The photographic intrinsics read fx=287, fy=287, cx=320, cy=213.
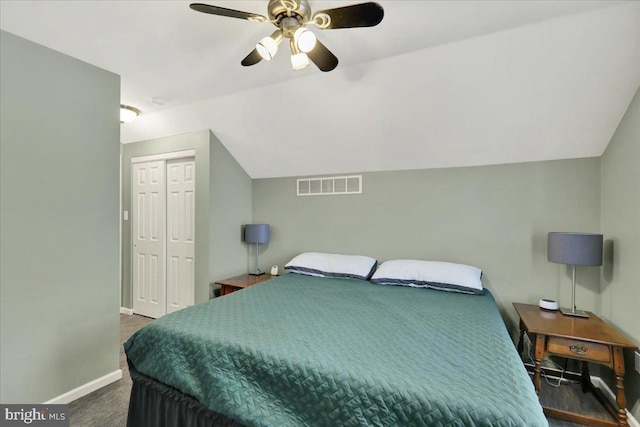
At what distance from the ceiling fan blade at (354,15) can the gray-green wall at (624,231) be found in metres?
1.80

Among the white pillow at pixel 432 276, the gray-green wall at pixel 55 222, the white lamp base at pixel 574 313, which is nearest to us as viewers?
the gray-green wall at pixel 55 222

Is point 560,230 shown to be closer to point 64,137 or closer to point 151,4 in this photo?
point 151,4

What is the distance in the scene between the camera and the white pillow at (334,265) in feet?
8.93

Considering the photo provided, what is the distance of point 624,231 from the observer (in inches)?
74.5

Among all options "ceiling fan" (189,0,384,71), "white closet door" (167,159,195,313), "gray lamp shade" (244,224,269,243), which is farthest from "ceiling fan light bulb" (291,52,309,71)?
"white closet door" (167,159,195,313)

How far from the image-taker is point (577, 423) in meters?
1.82

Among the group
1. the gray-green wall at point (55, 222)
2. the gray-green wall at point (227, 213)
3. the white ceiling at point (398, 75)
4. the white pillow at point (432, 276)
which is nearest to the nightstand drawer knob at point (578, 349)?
the white pillow at point (432, 276)

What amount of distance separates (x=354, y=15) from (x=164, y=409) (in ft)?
7.11

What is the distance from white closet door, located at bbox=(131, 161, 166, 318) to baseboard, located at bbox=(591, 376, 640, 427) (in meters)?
4.23

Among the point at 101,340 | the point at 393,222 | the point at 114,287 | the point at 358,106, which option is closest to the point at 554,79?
the point at 358,106

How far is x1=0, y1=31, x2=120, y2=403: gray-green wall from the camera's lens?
1784mm

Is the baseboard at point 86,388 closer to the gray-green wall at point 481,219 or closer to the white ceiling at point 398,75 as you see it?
the gray-green wall at point 481,219

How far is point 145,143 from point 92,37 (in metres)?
1.94

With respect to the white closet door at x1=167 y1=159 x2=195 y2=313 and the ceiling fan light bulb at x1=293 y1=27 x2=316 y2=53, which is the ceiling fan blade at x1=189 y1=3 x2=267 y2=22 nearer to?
the ceiling fan light bulb at x1=293 y1=27 x2=316 y2=53
